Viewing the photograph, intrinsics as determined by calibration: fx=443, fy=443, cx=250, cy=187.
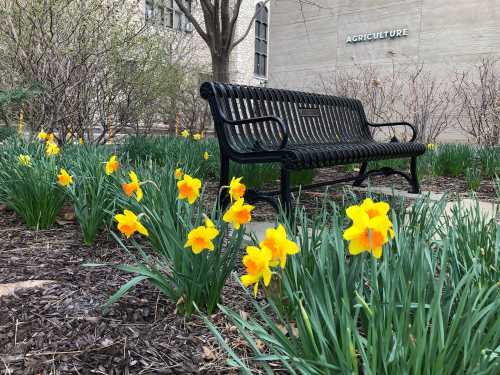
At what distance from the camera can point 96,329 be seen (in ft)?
4.71

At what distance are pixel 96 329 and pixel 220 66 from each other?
16.4ft

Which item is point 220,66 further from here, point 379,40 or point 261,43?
point 261,43

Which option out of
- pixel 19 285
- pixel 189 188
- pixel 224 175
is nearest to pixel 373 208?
pixel 189 188

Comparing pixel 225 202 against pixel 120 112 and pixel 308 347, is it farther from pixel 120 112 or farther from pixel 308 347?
pixel 120 112

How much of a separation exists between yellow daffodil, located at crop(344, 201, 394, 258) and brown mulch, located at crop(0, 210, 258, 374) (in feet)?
1.97

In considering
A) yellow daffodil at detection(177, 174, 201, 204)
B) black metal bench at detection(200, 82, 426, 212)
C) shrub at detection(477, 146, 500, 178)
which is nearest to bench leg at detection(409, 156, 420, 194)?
black metal bench at detection(200, 82, 426, 212)

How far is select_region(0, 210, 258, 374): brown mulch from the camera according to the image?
128 cm

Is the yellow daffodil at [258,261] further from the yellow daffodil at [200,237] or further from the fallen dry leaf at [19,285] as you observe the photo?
A: the fallen dry leaf at [19,285]

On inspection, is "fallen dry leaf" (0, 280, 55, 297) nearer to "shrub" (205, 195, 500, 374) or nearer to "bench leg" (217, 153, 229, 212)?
"shrub" (205, 195, 500, 374)

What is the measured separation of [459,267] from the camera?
4.60 feet

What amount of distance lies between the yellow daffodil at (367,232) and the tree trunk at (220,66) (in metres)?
5.24

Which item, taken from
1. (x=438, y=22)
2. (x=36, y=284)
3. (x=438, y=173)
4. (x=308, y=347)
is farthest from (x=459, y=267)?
(x=438, y=22)

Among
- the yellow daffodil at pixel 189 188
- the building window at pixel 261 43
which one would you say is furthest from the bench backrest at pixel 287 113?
the building window at pixel 261 43

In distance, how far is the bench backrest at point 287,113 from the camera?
10.2 feet
